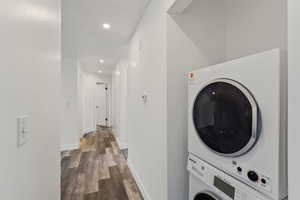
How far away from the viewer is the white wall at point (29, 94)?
555 mm

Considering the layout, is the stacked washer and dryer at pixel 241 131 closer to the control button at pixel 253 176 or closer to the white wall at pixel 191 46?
the control button at pixel 253 176

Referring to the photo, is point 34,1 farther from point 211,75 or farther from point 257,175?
point 257,175

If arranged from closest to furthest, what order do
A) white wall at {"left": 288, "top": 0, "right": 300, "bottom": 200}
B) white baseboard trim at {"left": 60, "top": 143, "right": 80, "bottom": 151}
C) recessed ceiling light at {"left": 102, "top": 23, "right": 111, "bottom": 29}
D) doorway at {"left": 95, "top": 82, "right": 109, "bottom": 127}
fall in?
white wall at {"left": 288, "top": 0, "right": 300, "bottom": 200}
recessed ceiling light at {"left": 102, "top": 23, "right": 111, "bottom": 29}
white baseboard trim at {"left": 60, "top": 143, "right": 80, "bottom": 151}
doorway at {"left": 95, "top": 82, "right": 109, "bottom": 127}

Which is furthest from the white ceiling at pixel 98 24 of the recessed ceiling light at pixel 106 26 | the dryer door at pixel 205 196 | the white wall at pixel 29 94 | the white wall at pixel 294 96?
the dryer door at pixel 205 196

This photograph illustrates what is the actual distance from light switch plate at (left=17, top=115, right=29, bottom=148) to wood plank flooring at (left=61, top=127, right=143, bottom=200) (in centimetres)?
169

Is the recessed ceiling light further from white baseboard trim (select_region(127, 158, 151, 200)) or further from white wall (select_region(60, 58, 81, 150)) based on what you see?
white baseboard trim (select_region(127, 158, 151, 200))

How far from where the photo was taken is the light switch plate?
25.1 inches

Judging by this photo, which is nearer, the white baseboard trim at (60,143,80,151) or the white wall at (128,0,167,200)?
the white wall at (128,0,167,200)

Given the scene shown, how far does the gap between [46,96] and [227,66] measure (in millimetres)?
1152

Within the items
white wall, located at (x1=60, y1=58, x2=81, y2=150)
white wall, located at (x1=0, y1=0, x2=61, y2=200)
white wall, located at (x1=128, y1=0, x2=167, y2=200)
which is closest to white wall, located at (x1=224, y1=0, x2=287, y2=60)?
white wall, located at (x1=128, y1=0, x2=167, y2=200)

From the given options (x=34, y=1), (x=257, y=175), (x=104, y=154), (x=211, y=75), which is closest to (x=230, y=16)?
(x=211, y=75)

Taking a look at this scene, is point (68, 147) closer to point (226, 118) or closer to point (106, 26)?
point (106, 26)

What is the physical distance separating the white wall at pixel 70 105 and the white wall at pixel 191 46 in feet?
10.8

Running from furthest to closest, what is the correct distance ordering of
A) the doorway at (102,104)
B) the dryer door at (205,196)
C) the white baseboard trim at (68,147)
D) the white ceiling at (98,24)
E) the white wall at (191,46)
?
1. the doorway at (102,104)
2. the white baseboard trim at (68,147)
3. the white ceiling at (98,24)
4. the white wall at (191,46)
5. the dryer door at (205,196)
